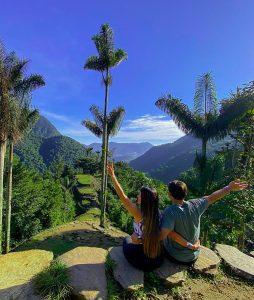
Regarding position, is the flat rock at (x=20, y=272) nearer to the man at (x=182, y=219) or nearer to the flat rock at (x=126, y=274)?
the flat rock at (x=126, y=274)

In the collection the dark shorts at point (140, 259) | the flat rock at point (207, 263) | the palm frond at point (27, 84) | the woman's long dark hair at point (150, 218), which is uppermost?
the palm frond at point (27, 84)

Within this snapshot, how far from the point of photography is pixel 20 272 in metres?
5.41

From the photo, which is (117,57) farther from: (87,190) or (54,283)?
(87,190)

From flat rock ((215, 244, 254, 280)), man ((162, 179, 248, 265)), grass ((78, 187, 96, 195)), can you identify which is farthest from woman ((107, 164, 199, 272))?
grass ((78, 187, 96, 195))

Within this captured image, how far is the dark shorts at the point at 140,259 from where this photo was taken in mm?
4473

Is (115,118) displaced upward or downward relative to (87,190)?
upward

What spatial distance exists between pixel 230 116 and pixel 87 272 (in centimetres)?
1174

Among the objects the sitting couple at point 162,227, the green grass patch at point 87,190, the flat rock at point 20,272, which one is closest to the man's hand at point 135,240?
the sitting couple at point 162,227

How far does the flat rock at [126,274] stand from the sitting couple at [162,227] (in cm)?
9

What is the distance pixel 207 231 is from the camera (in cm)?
1305

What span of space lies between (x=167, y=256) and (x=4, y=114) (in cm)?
1105

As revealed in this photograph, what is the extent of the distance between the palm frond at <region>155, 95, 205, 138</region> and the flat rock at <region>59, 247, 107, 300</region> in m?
11.1

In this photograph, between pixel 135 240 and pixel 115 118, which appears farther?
pixel 115 118

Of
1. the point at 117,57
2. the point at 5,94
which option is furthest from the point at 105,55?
the point at 5,94
